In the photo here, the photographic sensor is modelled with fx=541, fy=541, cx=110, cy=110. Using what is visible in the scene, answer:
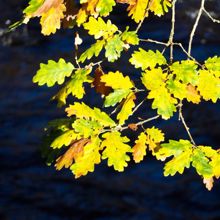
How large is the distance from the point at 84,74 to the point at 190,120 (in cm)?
459

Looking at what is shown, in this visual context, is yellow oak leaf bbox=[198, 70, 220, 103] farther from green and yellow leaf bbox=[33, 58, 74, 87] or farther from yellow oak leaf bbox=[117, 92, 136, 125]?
green and yellow leaf bbox=[33, 58, 74, 87]

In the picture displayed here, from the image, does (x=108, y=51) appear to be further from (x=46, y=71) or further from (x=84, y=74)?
(x=46, y=71)

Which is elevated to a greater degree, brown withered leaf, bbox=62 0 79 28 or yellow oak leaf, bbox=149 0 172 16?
brown withered leaf, bbox=62 0 79 28

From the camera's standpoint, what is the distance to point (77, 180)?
5.87 meters

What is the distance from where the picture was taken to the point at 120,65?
7.66m

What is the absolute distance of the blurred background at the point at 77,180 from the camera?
218 inches

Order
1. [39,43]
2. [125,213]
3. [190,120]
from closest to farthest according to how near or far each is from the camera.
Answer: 1. [125,213]
2. [190,120]
3. [39,43]

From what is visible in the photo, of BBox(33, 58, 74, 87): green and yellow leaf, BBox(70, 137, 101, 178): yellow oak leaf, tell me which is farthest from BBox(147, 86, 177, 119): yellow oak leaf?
BBox(33, 58, 74, 87): green and yellow leaf

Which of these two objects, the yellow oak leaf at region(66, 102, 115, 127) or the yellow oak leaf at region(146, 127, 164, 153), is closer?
the yellow oak leaf at region(66, 102, 115, 127)

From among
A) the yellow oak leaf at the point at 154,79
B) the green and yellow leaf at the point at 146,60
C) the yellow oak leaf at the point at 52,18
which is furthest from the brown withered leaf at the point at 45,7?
the yellow oak leaf at the point at 154,79

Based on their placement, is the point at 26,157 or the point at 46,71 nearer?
the point at 46,71

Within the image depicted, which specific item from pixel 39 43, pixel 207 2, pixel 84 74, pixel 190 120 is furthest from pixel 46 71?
pixel 207 2

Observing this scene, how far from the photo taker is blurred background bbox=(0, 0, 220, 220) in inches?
218

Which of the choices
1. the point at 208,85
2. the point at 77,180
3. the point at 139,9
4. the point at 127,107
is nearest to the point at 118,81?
the point at 127,107
